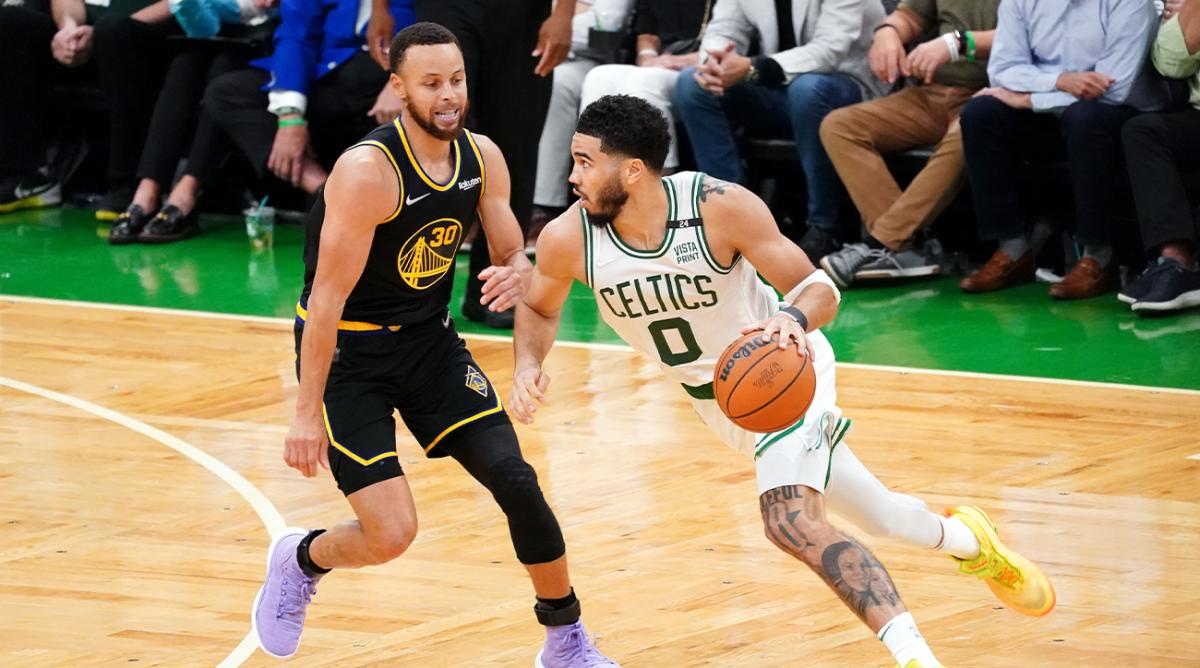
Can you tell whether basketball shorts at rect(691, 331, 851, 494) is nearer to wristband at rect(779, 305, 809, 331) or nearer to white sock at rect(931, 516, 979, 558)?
wristband at rect(779, 305, 809, 331)

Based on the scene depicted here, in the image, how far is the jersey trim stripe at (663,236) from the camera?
15.0ft

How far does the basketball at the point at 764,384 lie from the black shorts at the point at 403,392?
79cm

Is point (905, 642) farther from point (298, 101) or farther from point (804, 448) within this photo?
point (298, 101)

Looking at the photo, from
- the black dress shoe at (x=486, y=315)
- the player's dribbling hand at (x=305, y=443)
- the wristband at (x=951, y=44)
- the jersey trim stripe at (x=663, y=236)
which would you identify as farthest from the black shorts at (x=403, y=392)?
the wristband at (x=951, y=44)

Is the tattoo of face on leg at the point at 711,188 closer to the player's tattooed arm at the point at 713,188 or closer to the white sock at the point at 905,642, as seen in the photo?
the player's tattooed arm at the point at 713,188

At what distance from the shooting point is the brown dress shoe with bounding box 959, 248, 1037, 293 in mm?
9023

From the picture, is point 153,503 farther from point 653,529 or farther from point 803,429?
point 803,429

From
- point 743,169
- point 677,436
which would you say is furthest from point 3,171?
point 677,436

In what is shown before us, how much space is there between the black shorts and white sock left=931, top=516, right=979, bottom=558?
124 centimetres

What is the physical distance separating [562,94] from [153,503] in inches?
189

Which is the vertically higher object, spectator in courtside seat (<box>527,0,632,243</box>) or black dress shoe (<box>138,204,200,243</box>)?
spectator in courtside seat (<box>527,0,632,243</box>)

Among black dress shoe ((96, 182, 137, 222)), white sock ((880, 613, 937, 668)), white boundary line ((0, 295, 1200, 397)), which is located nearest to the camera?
white sock ((880, 613, 937, 668))

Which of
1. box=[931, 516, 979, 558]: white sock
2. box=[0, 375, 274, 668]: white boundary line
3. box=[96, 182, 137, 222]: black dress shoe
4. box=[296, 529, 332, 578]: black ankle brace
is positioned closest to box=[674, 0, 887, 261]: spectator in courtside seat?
box=[0, 375, 274, 668]: white boundary line

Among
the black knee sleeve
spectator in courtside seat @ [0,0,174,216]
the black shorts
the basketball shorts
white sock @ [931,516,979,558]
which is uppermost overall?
the basketball shorts
